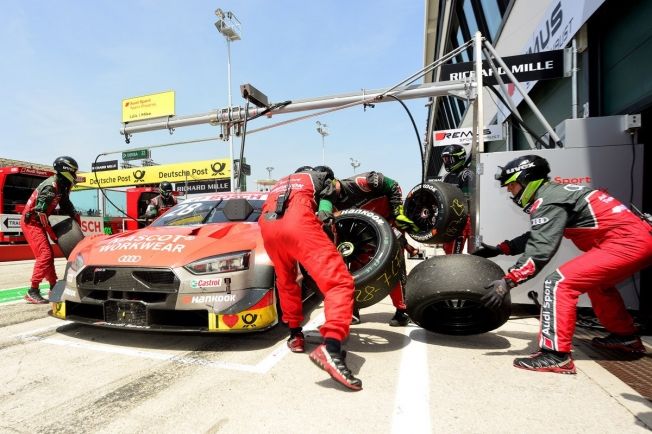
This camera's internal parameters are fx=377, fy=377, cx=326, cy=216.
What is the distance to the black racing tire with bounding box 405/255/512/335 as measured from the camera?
272 centimetres

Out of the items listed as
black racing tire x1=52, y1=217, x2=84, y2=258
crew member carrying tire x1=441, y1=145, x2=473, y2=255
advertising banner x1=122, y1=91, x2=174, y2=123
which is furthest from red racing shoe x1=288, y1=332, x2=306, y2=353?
advertising banner x1=122, y1=91, x2=174, y2=123

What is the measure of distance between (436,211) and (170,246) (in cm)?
285

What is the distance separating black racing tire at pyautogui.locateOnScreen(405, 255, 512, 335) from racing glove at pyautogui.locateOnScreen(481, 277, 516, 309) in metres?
0.06

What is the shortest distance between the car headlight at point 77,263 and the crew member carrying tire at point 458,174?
12.6 feet

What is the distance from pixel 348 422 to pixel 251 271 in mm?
1340

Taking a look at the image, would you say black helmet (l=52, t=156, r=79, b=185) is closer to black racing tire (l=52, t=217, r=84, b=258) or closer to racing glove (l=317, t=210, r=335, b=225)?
black racing tire (l=52, t=217, r=84, b=258)

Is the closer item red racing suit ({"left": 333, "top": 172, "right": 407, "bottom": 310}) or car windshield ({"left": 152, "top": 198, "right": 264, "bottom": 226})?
red racing suit ({"left": 333, "top": 172, "right": 407, "bottom": 310})

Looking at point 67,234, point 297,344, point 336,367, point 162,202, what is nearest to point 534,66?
point 297,344

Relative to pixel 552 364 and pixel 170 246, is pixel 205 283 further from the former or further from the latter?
pixel 552 364

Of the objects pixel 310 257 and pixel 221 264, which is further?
pixel 221 264

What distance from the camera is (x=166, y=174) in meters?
38.6

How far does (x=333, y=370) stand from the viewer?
2.22 meters

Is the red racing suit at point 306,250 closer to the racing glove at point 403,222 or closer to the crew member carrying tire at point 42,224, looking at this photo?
the racing glove at point 403,222

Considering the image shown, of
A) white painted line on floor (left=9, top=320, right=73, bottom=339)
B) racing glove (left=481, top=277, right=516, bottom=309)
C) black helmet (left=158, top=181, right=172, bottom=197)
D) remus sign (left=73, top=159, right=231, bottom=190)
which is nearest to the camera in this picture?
racing glove (left=481, top=277, right=516, bottom=309)
